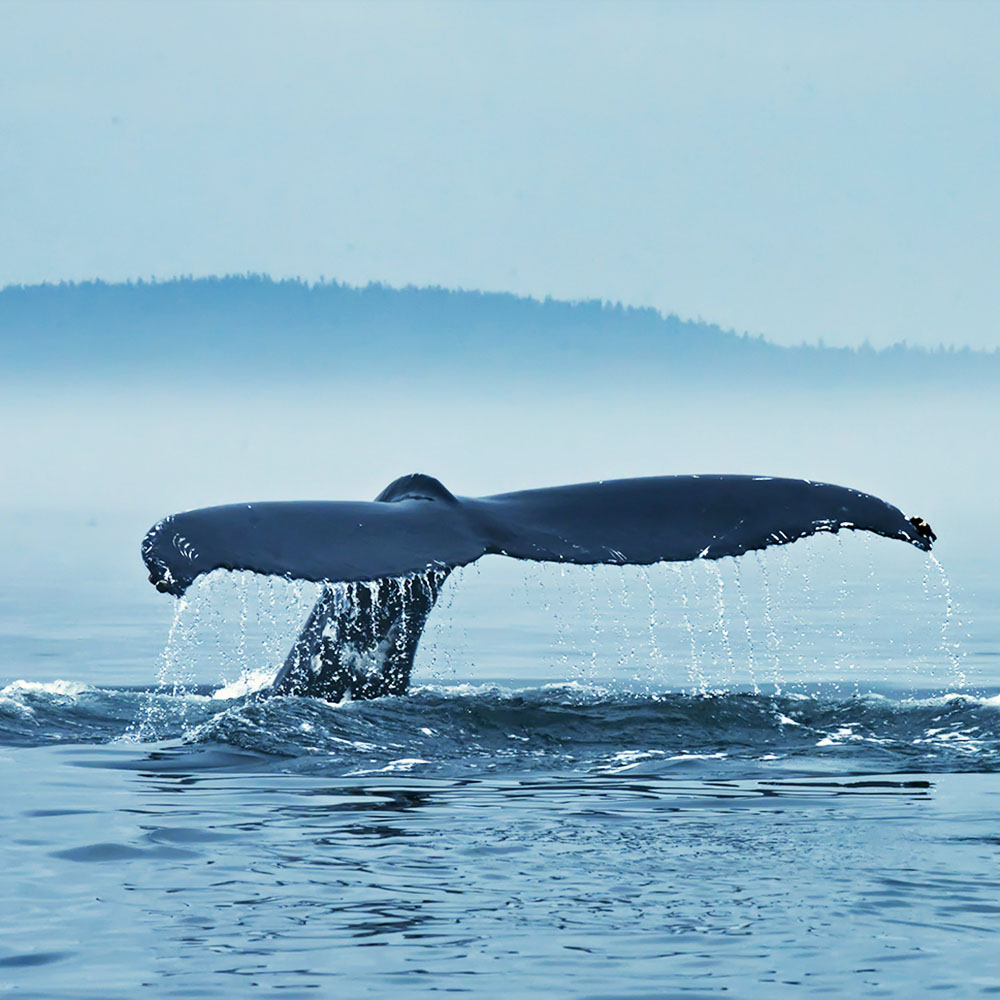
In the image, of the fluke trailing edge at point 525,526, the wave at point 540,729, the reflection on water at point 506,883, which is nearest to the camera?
the reflection on water at point 506,883

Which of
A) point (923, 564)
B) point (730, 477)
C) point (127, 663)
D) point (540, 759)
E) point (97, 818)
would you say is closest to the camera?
point (97, 818)

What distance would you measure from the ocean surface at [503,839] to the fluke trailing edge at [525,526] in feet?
1.06

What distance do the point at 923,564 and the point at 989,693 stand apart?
26.1 metres

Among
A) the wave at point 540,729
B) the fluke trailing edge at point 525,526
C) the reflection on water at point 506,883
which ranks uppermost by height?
the fluke trailing edge at point 525,526

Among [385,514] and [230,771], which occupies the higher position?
[385,514]

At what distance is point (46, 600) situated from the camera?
27172 mm

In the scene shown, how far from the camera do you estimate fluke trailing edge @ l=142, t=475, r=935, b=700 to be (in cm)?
840

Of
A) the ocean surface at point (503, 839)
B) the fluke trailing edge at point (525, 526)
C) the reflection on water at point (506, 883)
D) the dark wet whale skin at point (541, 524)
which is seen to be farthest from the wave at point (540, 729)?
the dark wet whale skin at point (541, 524)

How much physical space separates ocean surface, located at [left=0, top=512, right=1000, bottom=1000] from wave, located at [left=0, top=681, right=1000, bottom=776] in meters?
0.03

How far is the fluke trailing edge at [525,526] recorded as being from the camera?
27.6 feet

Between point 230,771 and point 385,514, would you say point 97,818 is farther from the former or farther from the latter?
point 385,514

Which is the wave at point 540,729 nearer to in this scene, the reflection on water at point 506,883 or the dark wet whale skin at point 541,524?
the reflection on water at point 506,883

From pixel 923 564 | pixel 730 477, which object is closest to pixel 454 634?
pixel 730 477

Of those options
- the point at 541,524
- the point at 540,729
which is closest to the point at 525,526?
the point at 541,524
